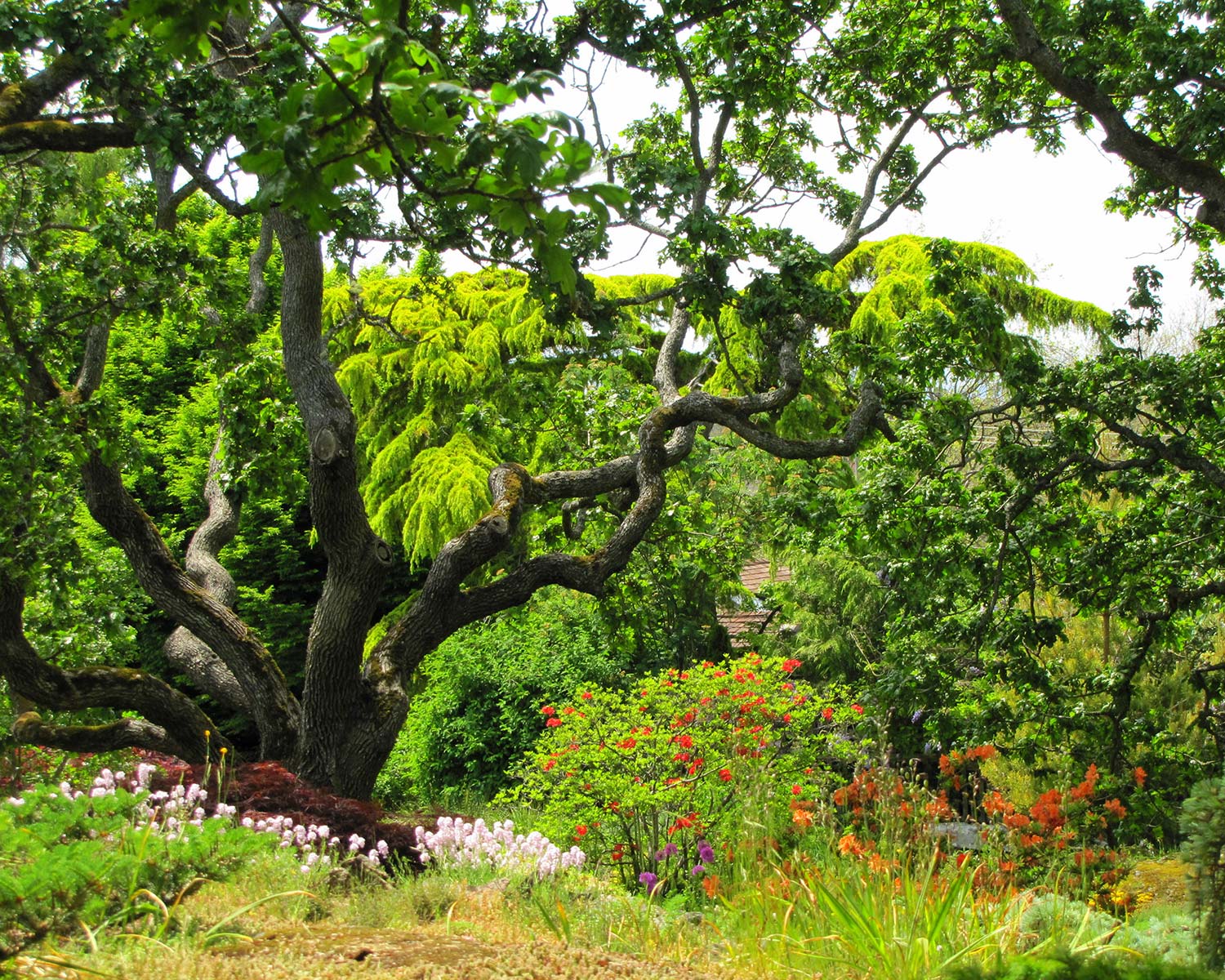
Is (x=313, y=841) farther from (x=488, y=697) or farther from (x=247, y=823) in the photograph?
(x=488, y=697)

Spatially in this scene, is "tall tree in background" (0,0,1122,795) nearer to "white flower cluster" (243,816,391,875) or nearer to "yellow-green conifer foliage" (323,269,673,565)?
"white flower cluster" (243,816,391,875)

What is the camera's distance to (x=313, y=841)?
550cm

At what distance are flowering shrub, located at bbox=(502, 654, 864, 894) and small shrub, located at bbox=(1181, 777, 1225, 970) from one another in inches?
118

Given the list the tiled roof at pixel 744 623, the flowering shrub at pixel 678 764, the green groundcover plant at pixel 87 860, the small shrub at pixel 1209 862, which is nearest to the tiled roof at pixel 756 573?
the tiled roof at pixel 744 623

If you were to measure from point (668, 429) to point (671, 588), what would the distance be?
291 centimetres

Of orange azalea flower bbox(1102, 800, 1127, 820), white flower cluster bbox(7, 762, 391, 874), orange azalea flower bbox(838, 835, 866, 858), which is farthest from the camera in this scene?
orange azalea flower bbox(1102, 800, 1127, 820)

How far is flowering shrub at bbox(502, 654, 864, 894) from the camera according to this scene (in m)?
6.90

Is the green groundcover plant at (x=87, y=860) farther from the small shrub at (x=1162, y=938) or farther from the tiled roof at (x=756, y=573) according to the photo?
the tiled roof at (x=756, y=573)

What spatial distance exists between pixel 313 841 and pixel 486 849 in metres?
0.89

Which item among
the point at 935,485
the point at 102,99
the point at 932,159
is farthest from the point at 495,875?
the point at 932,159

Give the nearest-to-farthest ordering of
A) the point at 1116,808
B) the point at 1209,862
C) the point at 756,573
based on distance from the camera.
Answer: the point at 1209,862 < the point at 1116,808 < the point at 756,573

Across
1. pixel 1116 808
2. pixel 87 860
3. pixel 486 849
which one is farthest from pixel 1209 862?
pixel 486 849

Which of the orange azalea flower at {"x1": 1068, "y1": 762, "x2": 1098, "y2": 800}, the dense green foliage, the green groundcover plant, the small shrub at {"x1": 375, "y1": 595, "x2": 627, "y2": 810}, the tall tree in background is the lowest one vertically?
the small shrub at {"x1": 375, "y1": 595, "x2": 627, "y2": 810}

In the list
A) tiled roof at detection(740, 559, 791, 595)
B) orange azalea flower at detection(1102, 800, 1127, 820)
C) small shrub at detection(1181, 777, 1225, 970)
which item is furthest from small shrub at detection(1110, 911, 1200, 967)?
tiled roof at detection(740, 559, 791, 595)
